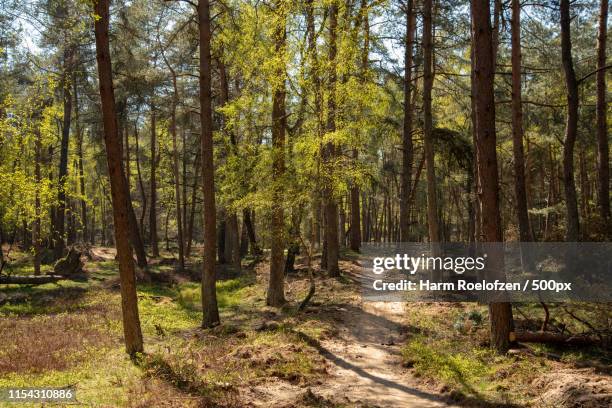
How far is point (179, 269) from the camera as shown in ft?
86.7

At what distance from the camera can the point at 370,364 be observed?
10109mm

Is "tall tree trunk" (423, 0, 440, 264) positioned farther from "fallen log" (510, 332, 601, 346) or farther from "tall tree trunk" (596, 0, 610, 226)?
"fallen log" (510, 332, 601, 346)

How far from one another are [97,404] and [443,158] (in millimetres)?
14944

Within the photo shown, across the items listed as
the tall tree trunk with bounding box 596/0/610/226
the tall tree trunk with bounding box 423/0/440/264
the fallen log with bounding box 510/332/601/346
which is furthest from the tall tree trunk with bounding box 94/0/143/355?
the tall tree trunk with bounding box 596/0/610/226

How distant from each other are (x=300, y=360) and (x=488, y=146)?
226 inches

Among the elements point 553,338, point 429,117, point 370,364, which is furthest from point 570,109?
point 370,364

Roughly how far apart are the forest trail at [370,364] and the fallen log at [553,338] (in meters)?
2.39

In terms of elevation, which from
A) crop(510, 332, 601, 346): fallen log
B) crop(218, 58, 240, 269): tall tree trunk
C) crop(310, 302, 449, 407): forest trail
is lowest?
crop(310, 302, 449, 407): forest trail

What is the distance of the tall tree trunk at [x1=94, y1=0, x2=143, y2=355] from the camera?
9789mm

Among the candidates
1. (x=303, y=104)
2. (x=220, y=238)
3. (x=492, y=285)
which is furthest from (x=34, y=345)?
(x=220, y=238)

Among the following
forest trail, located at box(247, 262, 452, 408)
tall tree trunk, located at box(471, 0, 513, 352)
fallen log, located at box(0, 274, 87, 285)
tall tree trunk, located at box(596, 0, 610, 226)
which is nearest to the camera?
forest trail, located at box(247, 262, 452, 408)

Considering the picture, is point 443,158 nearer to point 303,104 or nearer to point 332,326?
point 303,104

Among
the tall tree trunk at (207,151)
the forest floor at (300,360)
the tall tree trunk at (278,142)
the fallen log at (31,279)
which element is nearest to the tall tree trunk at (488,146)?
the forest floor at (300,360)

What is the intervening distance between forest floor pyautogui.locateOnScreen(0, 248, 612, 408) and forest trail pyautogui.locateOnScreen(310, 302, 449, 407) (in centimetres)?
3
